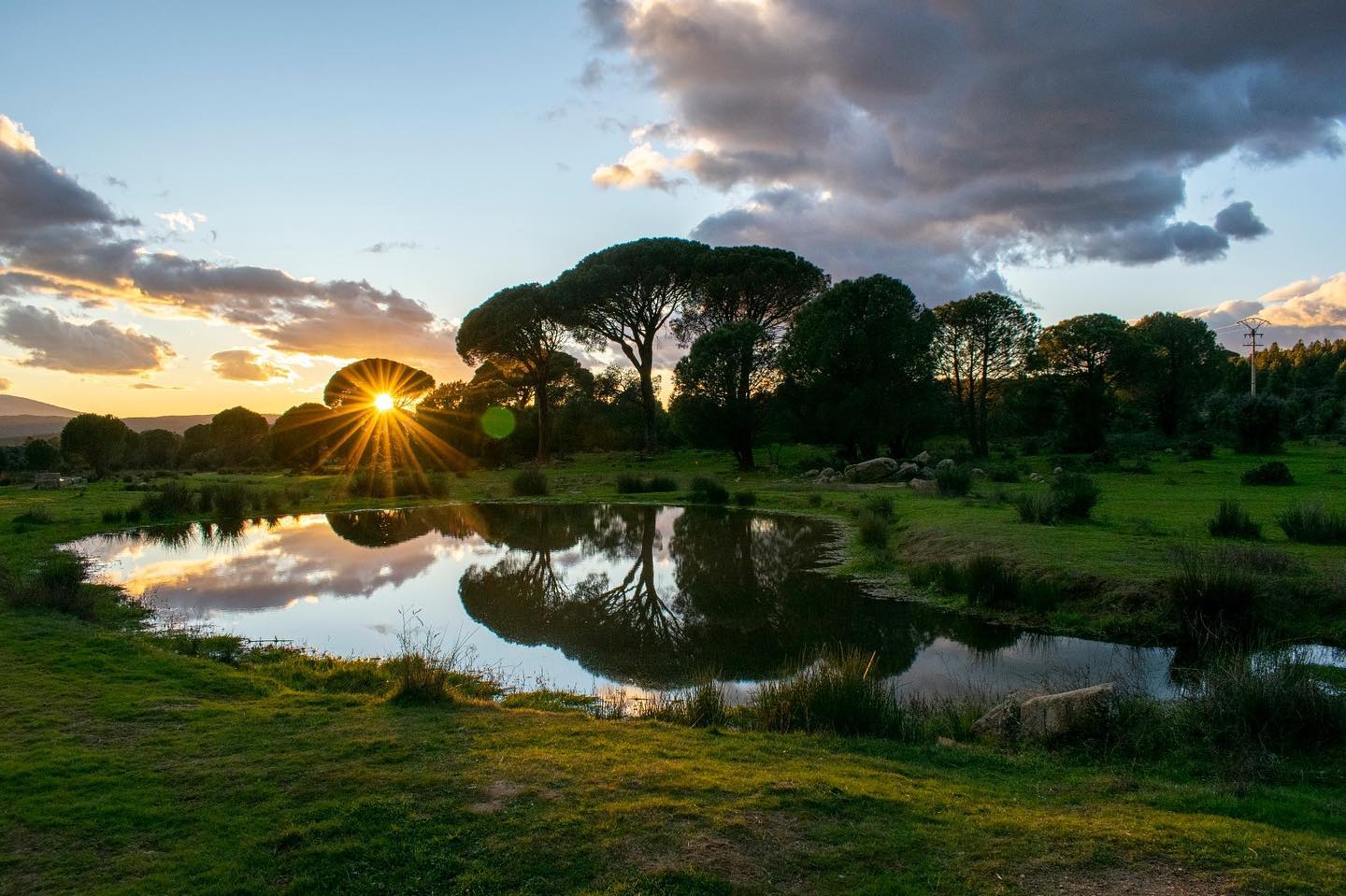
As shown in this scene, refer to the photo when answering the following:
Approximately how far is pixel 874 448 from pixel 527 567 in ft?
96.1

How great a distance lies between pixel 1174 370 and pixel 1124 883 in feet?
182

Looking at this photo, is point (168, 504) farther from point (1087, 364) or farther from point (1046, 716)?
point (1087, 364)

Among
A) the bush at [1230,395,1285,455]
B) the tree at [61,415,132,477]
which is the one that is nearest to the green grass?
the bush at [1230,395,1285,455]

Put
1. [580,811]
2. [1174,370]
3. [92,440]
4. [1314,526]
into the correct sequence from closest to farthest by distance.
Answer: [580,811] < [1314,526] < [1174,370] < [92,440]

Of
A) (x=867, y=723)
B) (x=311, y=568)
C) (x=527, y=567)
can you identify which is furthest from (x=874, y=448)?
(x=867, y=723)

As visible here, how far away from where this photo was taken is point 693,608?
14320mm

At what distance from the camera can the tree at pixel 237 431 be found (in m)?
72.5

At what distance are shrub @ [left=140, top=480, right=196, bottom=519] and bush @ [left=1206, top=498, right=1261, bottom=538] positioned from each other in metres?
31.9

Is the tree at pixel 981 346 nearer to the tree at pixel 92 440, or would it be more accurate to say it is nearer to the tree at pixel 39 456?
the tree at pixel 92 440

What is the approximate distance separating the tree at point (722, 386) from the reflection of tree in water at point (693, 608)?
68.6 feet

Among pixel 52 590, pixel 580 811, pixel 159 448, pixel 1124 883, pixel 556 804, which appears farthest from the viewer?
pixel 159 448

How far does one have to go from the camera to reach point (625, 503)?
33.4 m

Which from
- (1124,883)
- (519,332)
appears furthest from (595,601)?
(519,332)

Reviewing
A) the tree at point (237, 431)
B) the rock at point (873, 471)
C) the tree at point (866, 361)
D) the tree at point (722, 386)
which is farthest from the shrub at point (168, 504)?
the tree at point (237, 431)
